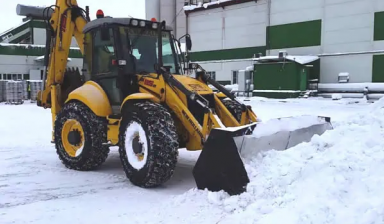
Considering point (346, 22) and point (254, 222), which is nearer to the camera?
point (254, 222)

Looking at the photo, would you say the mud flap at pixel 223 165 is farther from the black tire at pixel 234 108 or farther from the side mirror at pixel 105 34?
the side mirror at pixel 105 34

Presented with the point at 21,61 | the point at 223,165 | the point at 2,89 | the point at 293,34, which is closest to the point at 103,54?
the point at 223,165

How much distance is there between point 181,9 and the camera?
36.0m

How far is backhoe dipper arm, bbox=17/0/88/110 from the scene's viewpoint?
8352 mm

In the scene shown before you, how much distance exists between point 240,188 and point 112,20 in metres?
3.80

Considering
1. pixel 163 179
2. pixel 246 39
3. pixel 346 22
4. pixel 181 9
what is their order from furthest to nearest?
pixel 181 9 → pixel 246 39 → pixel 346 22 → pixel 163 179

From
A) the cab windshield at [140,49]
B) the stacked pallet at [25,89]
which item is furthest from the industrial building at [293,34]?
the cab windshield at [140,49]

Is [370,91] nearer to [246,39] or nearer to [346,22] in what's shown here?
[346,22]

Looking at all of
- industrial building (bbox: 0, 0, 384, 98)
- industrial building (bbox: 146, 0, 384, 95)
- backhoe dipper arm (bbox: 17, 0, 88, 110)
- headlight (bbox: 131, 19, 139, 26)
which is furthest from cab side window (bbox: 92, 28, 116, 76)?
industrial building (bbox: 146, 0, 384, 95)

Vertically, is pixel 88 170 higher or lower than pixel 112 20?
lower

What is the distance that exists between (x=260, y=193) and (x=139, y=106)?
2.41 meters

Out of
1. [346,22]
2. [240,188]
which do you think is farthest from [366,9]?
[240,188]

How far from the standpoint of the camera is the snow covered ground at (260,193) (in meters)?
3.79

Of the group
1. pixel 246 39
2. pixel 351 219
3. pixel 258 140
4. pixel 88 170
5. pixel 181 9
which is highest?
pixel 181 9
